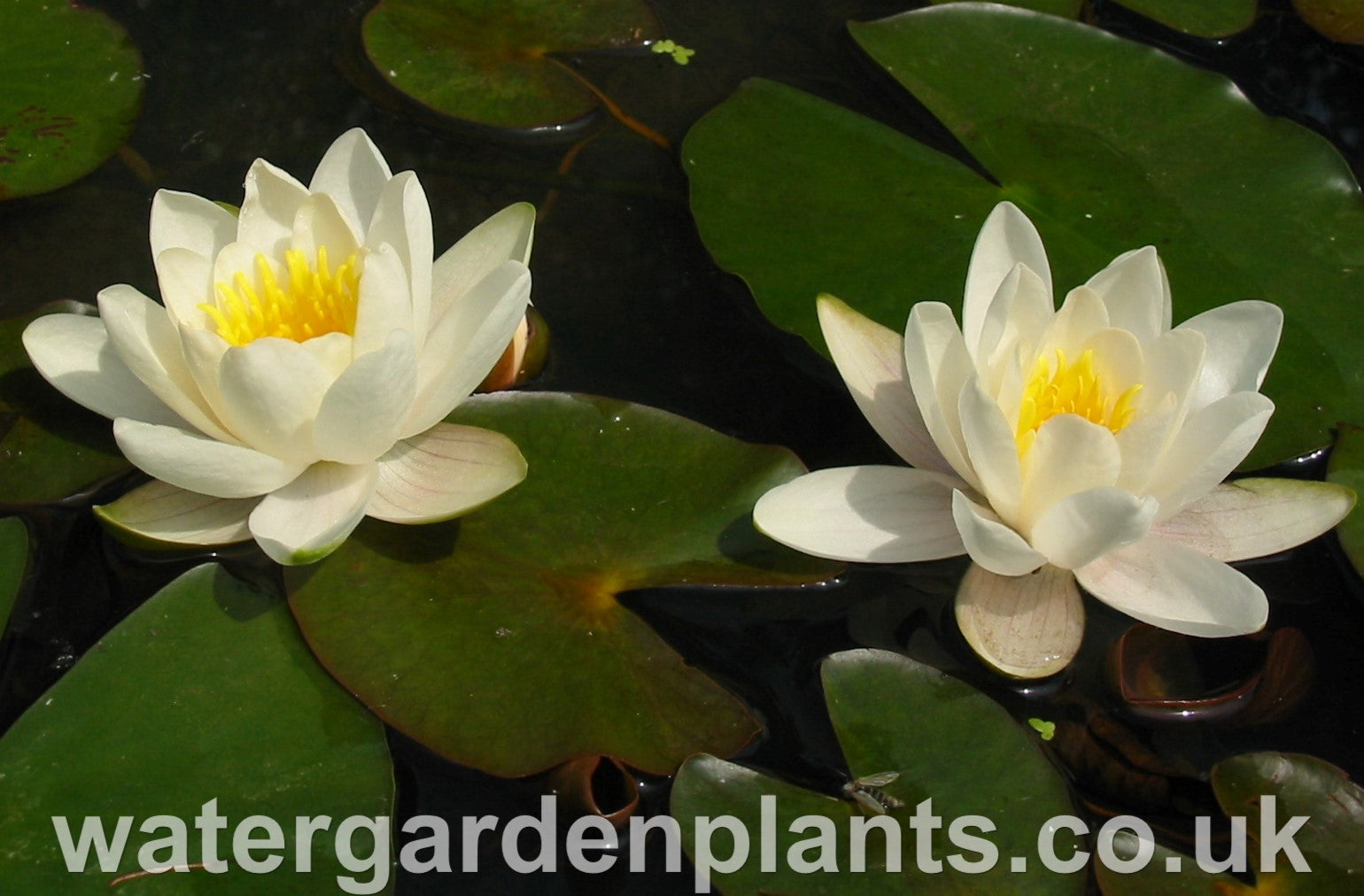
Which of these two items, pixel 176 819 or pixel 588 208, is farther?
pixel 588 208

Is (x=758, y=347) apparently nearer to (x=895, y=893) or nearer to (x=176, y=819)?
(x=895, y=893)

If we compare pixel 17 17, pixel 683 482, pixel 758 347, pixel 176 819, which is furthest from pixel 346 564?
pixel 17 17

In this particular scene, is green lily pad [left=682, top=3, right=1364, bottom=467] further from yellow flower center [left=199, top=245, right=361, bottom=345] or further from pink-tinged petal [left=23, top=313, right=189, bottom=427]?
pink-tinged petal [left=23, top=313, right=189, bottom=427]

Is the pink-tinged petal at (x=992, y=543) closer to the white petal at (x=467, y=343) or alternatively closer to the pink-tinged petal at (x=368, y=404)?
the white petal at (x=467, y=343)

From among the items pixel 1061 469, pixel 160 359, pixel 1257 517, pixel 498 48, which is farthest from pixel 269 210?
pixel 1257 517

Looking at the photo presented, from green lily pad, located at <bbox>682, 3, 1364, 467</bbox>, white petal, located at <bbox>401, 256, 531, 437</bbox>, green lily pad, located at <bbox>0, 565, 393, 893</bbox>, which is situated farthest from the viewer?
green lily pad, located at <bbox>682, 3, 1364, 467</bbox>

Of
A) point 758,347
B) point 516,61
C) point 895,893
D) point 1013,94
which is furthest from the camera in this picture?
point 516,61

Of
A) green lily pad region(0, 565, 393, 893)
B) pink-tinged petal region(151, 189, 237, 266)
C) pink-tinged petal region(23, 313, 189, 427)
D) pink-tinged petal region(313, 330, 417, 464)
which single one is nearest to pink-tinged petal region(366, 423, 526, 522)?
pink-tinged petal region(313, 330, 417, 464)
